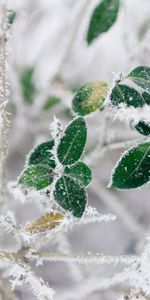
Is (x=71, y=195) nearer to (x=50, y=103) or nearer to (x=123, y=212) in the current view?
(x=123, y=212)

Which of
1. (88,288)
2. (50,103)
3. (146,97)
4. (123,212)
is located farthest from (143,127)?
(50,103)

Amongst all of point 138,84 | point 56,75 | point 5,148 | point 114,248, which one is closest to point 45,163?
point 5,148

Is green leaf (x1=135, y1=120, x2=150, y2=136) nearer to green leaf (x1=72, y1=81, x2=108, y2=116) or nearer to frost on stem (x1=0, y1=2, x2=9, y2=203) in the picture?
green leaf (x1=72, y1=81, x2=108, y2=116)

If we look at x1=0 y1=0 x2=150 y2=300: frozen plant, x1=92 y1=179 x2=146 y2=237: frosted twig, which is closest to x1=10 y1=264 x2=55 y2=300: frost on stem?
x1=0 y1=0 x2=150 y2=300: frozen plant

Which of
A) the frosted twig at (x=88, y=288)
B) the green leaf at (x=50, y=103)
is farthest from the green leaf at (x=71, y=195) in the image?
the green leaf at (x=50, y=103)

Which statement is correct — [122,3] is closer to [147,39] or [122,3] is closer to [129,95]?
[147,39]
